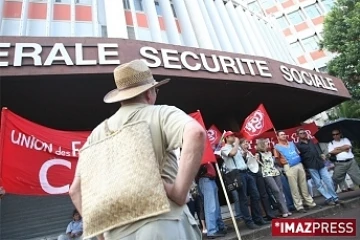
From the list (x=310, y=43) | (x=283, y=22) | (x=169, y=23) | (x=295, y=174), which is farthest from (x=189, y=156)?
(x=283, y=22)

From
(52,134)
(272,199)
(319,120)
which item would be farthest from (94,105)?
(319,120)

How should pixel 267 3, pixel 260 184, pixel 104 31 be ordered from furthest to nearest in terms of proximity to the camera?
pixel 267 3 < pixel 104 31 < pixel 260 184

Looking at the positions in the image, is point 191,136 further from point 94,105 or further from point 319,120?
point 319,120

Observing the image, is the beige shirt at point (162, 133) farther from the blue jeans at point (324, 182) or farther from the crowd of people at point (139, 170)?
the blue jeans at point (324, 182)

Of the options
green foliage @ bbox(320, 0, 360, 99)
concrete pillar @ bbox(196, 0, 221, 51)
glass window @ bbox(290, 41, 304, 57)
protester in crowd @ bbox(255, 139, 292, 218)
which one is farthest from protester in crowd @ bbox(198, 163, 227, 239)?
glass window @ bbox(290, 41, 304, 57)

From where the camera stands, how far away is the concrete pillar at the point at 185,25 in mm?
11367

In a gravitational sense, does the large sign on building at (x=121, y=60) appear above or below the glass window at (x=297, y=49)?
below

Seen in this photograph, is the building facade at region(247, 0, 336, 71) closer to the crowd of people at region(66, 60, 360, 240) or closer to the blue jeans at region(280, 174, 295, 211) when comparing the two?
the blue jeans at region(280, 174, 295, 211)

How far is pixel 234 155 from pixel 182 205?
463 centimetres

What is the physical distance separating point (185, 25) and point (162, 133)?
10463 mm

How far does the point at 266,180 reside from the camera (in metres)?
6.59

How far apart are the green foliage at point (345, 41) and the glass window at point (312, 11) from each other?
43.5 ft

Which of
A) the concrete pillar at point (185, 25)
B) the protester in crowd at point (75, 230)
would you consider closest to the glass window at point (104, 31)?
the concrete pillar at point (185, 25)

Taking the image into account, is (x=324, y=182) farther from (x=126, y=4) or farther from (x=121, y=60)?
(x=126, y=4)
